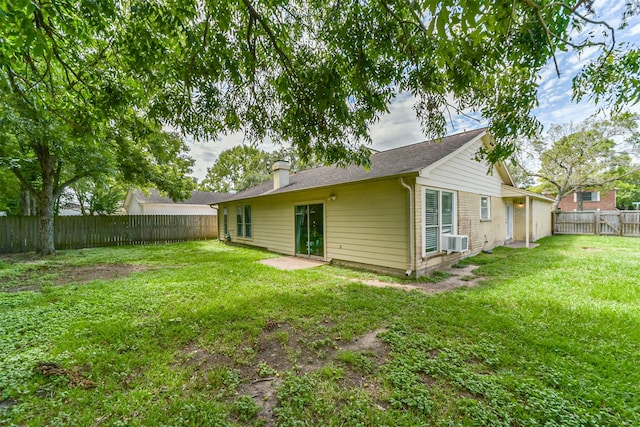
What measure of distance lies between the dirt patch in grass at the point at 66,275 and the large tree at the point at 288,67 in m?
3.50

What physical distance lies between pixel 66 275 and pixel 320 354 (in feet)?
24.2

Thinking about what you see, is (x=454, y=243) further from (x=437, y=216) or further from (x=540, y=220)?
(x=540, y=220)

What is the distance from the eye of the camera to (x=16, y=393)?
2.17 m

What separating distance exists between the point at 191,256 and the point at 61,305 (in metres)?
5.25

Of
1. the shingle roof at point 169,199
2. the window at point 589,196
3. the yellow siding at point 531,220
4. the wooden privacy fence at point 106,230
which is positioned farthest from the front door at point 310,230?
the window at point 589,196

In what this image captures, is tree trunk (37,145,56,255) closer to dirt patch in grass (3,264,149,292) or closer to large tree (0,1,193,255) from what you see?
large tree (0,1,193,255)

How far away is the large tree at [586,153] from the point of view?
16.4 meters

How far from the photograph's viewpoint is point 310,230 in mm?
8773

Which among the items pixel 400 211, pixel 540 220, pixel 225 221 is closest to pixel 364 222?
pixel 400 211

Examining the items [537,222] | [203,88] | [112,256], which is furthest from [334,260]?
[537,222]

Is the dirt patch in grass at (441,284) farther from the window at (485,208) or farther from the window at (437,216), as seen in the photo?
the window at (485,208)

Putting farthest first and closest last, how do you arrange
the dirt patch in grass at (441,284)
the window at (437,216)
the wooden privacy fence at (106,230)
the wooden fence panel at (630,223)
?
the wooden fence panel at (630,223) → the wooden privacy fence at (106,230) → the window at (437,216) → the dirt patch in grass at (441,284)

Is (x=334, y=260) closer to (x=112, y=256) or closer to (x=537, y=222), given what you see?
(x=112, y=256)

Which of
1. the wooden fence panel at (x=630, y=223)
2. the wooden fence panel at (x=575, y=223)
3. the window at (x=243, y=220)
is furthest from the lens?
the wooden fence panel at (x=575, y=223)
